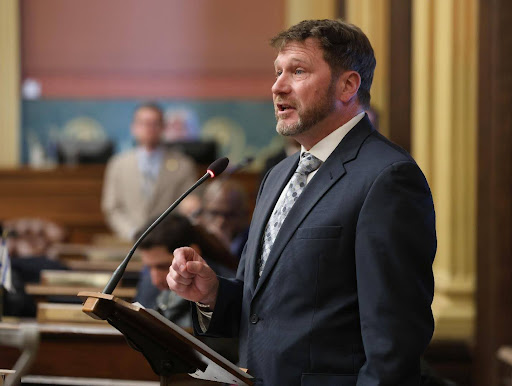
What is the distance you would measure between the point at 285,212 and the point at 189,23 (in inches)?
388

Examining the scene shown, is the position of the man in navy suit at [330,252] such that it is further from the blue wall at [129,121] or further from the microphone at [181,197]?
the blue wall at [129,121]

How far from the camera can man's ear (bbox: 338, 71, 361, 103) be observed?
2209 mm

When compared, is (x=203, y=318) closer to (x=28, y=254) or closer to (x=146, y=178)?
(x=28, y=254)

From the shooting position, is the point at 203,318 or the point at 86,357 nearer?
the point at 203,318

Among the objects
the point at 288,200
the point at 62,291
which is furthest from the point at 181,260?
the point at 62,291

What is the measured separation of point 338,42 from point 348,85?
0.11 metres

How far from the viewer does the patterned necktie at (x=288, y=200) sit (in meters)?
2.22

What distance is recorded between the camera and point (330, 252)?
2045mm

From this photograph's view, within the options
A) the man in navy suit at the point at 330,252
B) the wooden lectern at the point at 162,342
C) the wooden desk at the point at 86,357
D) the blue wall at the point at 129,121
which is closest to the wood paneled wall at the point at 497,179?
the wooden desk at the point at 86,357

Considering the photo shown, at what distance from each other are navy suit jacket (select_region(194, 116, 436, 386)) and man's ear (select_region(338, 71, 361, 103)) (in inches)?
4.3

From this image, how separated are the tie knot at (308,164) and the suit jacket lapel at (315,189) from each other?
5 cm

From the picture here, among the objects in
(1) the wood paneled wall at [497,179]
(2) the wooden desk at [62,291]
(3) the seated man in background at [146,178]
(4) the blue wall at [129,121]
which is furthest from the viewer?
(4) the blue wall at [129,121]

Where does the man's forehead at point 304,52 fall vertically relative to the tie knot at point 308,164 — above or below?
above

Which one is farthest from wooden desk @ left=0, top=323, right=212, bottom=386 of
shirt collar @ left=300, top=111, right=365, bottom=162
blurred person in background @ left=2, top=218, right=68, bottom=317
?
shirt collar @ left=300, top=111, right=365, bottom=162
